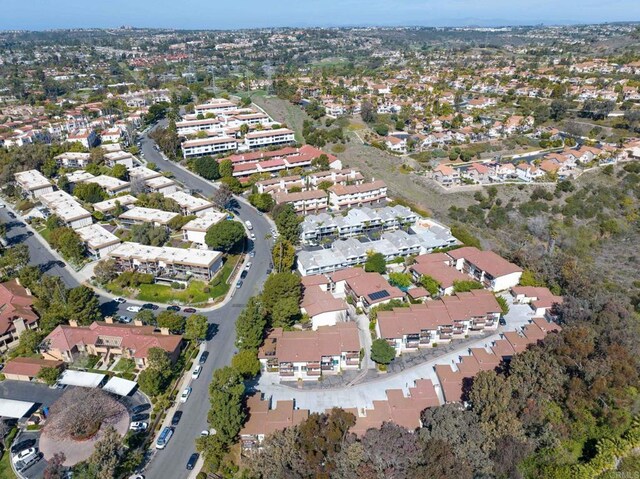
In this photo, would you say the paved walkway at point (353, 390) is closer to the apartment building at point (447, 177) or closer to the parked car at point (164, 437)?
the parked car at point (164, 437)

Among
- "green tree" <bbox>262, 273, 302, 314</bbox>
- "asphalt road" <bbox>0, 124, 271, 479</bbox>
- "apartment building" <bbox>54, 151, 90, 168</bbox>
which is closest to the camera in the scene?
"asphalt road" <bbox>0, 124, 271, 479</bbox>

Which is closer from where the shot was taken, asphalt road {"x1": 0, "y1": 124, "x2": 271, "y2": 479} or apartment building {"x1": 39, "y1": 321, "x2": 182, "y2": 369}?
asphalt road {"x1": 0, "y1": 124, "x2": 271, "y2": 479}

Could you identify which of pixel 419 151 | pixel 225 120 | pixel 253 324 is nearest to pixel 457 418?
pixel 253 324

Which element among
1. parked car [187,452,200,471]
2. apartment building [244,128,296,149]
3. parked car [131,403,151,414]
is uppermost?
parked car [187,452,200,471]

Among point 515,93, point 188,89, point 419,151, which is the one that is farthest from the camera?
point 188,89

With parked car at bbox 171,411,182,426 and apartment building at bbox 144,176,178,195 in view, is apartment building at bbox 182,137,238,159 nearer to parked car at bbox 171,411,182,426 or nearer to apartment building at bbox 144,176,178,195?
apartment building at bbox 144,176,178,195

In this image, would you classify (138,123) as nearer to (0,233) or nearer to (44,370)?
(0,233)

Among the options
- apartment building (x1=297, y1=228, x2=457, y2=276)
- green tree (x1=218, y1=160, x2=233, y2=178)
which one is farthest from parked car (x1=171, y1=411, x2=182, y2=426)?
green tree (x1=218, y1=160, x2=233, y2=178)

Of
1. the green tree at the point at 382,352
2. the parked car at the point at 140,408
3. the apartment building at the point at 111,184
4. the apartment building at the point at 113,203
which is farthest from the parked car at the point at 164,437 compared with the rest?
the apartment building at the point at 111,184
